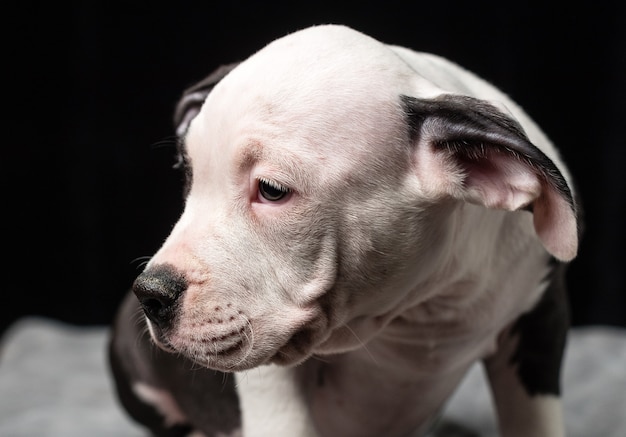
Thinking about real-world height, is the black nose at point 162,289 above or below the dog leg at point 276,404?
above

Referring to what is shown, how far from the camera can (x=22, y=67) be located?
10.5 feet

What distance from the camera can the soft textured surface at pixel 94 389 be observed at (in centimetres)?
238

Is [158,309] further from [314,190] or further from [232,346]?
[314,190]

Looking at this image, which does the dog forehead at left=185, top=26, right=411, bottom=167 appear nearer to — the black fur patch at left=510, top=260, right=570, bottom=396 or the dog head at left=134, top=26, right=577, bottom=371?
the dog head at left=134, top=26, right=577, bottom=371

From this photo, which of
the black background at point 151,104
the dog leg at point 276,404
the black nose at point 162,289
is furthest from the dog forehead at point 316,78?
the black background at point 151,104

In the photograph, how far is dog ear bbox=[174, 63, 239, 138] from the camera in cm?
163

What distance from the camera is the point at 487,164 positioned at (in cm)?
140

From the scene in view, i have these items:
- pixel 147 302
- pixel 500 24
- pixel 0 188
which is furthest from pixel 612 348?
pixel 0 188

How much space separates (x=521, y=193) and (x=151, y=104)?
6.64ft

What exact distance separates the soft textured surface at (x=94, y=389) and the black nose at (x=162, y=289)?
110cm

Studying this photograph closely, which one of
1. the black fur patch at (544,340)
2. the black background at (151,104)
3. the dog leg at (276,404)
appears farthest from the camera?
the black background at (151,104)

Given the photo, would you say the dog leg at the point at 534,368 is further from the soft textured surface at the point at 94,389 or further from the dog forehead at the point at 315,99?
the dog forehead at the point at 315,99

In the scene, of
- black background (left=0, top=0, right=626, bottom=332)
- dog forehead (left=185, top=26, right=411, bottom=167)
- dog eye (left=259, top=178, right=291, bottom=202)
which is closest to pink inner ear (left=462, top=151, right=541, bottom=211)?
dog forehead (left=185, top=26, right=411, bottom=167)

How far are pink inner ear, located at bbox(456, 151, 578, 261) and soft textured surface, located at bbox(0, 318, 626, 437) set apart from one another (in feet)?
3.31
